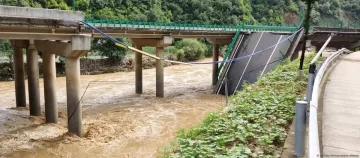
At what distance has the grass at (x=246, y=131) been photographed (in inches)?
197

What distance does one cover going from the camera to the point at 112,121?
17.2 meters

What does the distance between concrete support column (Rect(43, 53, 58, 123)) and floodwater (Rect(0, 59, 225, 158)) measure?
58 cm

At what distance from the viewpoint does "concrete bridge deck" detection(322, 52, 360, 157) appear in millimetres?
4395

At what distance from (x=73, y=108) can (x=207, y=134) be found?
377 inches

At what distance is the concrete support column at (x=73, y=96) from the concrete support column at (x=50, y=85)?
2.31m

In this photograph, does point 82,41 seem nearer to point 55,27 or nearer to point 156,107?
point 55,27

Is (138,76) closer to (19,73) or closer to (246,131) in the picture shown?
(19,73)

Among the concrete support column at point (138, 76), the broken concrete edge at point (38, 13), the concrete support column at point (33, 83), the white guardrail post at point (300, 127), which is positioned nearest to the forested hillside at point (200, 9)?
the concrete support column at point (138, 76)

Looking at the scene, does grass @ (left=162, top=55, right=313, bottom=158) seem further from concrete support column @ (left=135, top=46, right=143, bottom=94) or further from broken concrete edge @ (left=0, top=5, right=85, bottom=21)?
concrete support column @ (left=135, top=46, right=143, bottom=94)

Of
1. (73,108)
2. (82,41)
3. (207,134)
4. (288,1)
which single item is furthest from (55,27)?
(288,1)

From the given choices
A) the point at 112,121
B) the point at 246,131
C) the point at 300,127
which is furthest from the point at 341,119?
the point at 112,121

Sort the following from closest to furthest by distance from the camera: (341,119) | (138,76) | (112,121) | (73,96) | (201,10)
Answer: (341,119) → (73,96) → (112,121) → (138,76) → (201,10)

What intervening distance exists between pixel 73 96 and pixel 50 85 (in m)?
2.66

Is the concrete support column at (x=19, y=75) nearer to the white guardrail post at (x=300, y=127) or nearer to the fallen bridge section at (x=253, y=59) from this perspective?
the fallen bridge section at (x=253, y=59)
